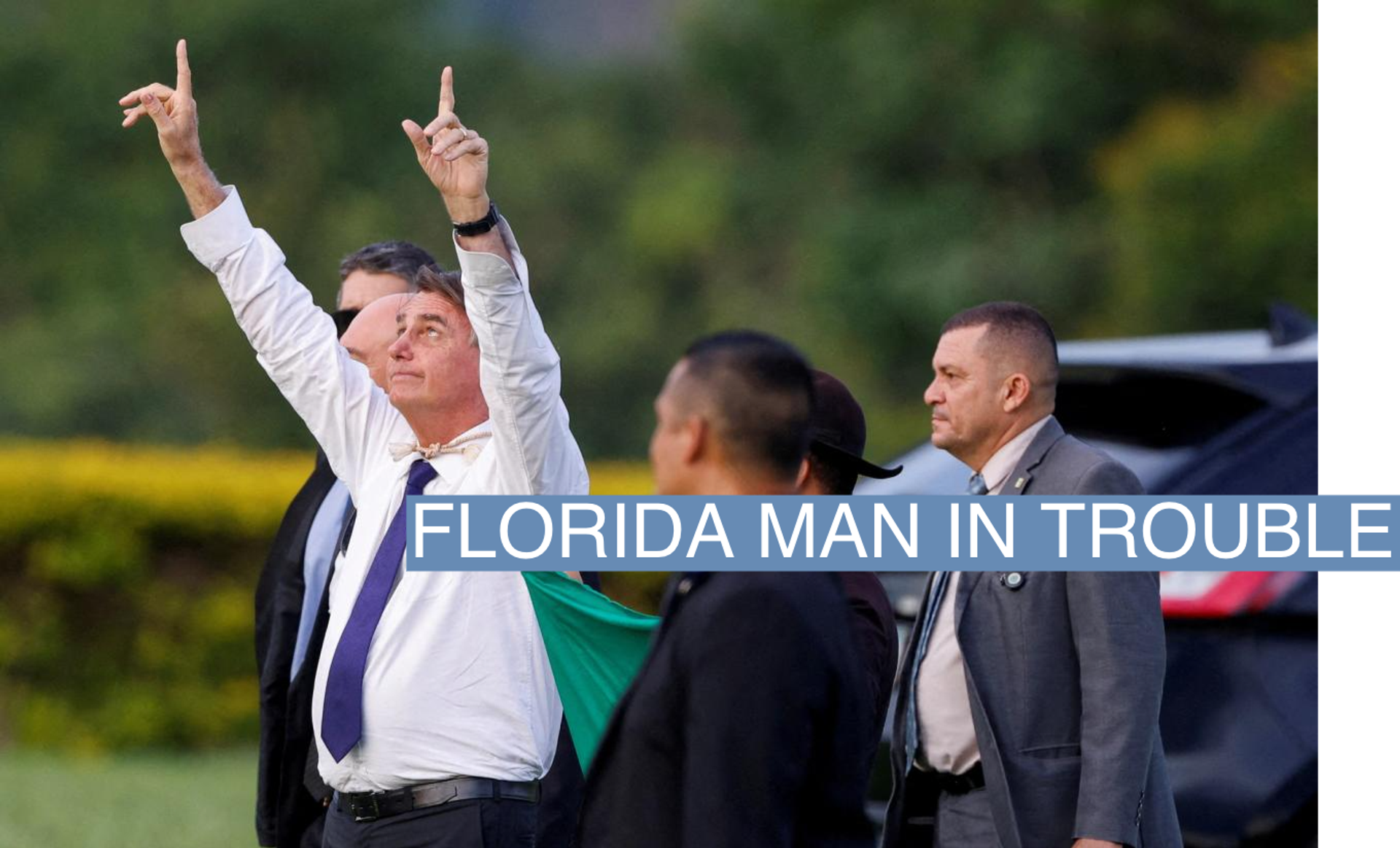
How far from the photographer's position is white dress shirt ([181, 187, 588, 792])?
364cm

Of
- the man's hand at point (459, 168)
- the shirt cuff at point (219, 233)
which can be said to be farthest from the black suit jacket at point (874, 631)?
the shirt cuff at point (219, 233)

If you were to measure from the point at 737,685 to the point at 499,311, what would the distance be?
1071mm

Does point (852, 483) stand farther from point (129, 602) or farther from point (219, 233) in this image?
point (129, 602)

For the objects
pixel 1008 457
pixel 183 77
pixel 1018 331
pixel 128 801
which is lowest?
pixel 128 801

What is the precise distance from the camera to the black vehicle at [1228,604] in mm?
4852

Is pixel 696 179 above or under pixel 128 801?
above

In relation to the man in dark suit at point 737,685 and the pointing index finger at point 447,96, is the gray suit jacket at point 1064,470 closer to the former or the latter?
the man in dark suit at point 737,685

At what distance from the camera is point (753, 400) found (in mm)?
2926

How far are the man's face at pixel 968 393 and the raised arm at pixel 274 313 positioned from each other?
1.17 m

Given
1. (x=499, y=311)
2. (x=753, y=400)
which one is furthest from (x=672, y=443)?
(x=499, y=311)

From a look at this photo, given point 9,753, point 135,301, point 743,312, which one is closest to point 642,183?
point 743,312

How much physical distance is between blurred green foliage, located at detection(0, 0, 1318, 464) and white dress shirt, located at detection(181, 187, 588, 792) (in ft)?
22.5

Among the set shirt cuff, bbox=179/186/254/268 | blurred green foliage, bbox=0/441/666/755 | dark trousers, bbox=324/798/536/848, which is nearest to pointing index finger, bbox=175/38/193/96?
shirt cuff, bbox=179/186/254/268

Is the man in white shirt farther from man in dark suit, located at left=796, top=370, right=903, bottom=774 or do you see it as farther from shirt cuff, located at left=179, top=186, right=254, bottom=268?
man in dark suit, located at left=796, top=370, right=903, bottom=774
